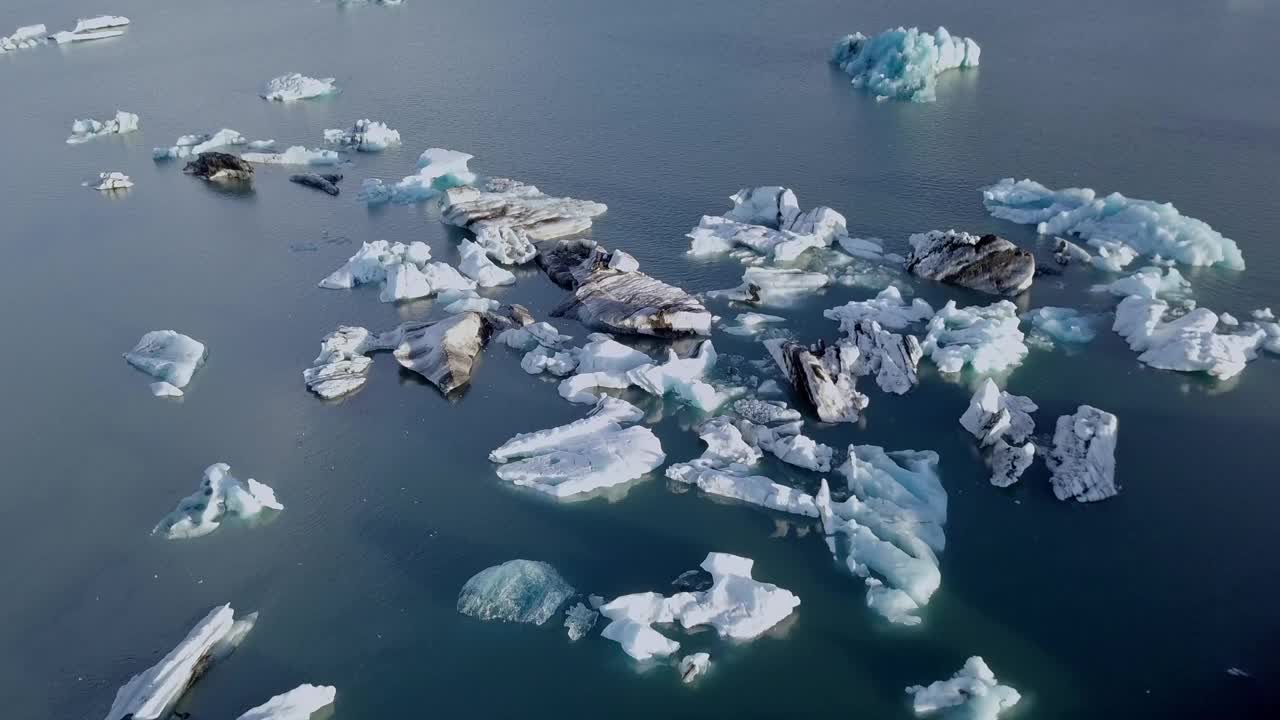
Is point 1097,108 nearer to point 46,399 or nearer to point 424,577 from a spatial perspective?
point 424,577

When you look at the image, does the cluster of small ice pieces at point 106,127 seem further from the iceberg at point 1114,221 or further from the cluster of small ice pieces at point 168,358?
the iceberg at point 1114,221

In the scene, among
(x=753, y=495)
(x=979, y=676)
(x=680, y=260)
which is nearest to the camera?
(x=979, y=676)

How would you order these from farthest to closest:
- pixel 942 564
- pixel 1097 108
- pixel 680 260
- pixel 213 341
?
pixel 1097 108
pixel 680 260
pixel 213 341
pixel 942 564

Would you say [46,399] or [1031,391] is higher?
[1031,391]

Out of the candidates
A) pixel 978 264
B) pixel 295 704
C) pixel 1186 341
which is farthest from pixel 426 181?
pixel 1186 341

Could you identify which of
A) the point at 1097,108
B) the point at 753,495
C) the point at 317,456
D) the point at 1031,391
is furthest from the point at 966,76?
the point at 317,456

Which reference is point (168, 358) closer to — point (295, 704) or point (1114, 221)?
point (295, 704)

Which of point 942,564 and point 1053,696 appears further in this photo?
point 942,564
